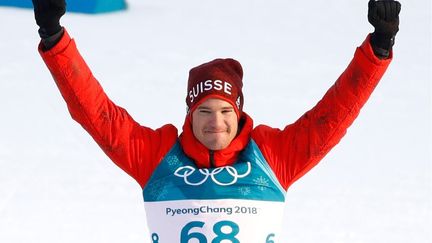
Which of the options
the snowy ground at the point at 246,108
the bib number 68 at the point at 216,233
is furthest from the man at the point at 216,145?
the snowy ground at the point at 246,108

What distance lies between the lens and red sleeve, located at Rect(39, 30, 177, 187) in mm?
3090

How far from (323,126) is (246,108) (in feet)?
10.1

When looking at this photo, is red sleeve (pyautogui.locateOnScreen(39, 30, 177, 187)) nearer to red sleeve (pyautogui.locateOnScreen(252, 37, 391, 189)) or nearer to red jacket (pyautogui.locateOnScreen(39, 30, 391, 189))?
red jacket (pyautogui.locateOnScreen(39, 30, 391, 189))

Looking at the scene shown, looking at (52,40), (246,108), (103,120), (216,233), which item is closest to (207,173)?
(216,233)

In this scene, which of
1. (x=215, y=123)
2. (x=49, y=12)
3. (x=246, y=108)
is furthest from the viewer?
(x=246, y=108)

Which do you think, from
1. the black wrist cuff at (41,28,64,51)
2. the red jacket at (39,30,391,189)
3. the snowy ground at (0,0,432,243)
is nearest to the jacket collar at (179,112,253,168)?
the red jacket at (39,30,391,189)

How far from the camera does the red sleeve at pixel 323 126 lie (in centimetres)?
313

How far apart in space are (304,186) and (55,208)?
3.46ft

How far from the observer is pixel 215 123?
3.14m

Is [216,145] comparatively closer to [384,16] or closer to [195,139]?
[195,139]

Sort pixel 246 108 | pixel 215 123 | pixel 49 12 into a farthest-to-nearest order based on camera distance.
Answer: pixel 246 108 → pixel 215 123 → pixel 49 12

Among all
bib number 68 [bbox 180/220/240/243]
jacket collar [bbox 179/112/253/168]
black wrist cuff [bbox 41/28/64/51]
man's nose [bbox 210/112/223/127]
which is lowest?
bib number 68 [bbox 180/220/240/243]

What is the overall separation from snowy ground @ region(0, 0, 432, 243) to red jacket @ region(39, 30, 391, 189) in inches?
57.0

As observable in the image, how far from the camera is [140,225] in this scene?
15.7 feet
